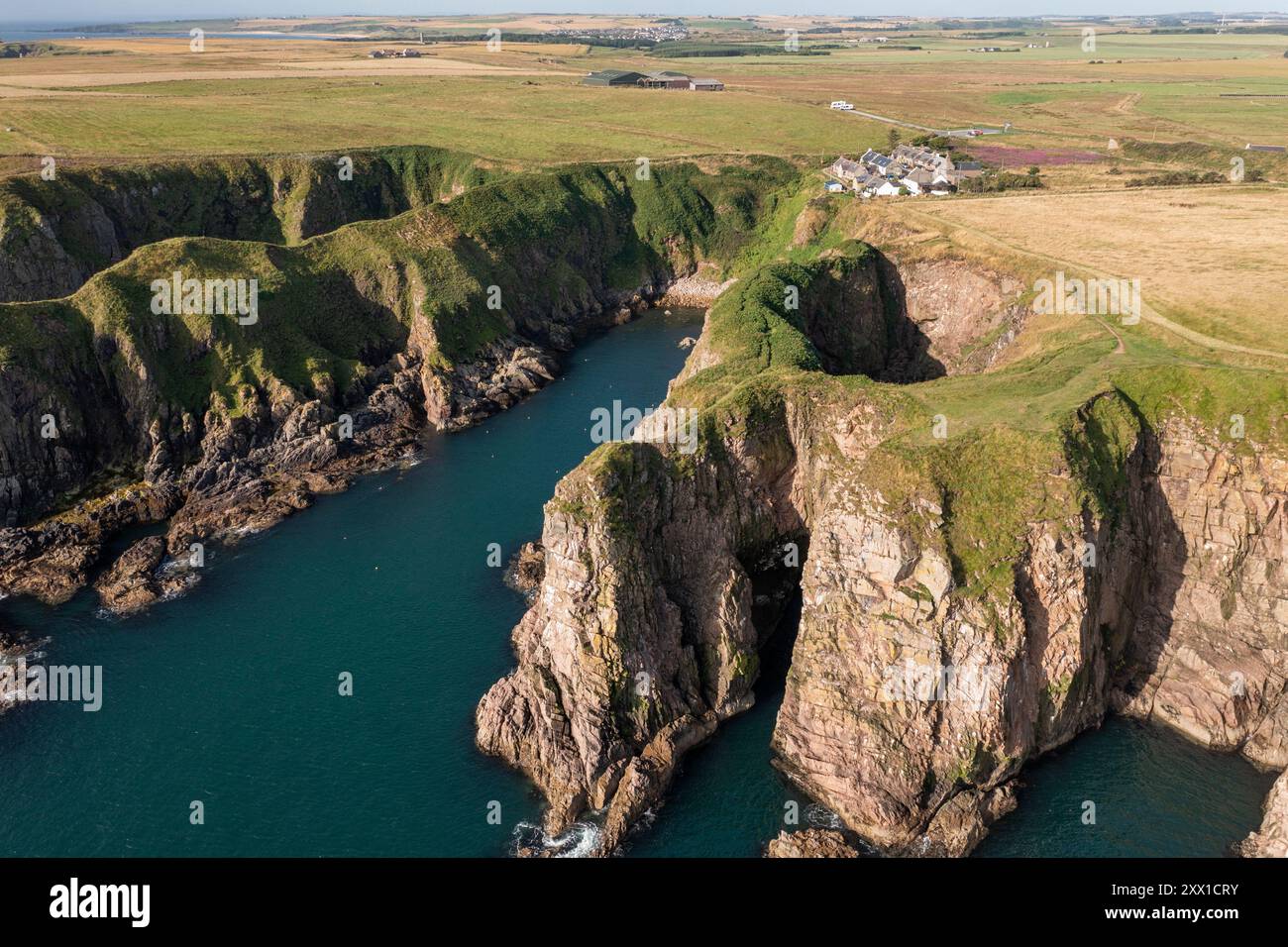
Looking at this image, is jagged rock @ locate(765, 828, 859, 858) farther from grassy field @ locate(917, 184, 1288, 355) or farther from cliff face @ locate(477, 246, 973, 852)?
grassy field @ locate(917, 184, 1288, 355)

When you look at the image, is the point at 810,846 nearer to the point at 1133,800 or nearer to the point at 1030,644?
the point at 1030,644

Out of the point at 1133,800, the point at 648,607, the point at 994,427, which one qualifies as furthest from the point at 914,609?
the point at 1133,800

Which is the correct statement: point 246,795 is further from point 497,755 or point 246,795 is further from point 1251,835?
point 1251,835

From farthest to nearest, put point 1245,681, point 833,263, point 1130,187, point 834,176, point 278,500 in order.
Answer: point 834,176 < point 1130,187 < point 833,263 < point 278,500 < point 1245,681

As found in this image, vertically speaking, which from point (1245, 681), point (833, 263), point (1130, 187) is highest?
point (1130, 187)

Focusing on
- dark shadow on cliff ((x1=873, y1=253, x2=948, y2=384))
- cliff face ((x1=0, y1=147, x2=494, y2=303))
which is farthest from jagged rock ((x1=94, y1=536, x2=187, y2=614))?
dark shadow on cliff ((x1=873, y1=253, x2=948, y2=384))

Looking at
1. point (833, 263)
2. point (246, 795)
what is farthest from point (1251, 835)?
point (833, 263)
